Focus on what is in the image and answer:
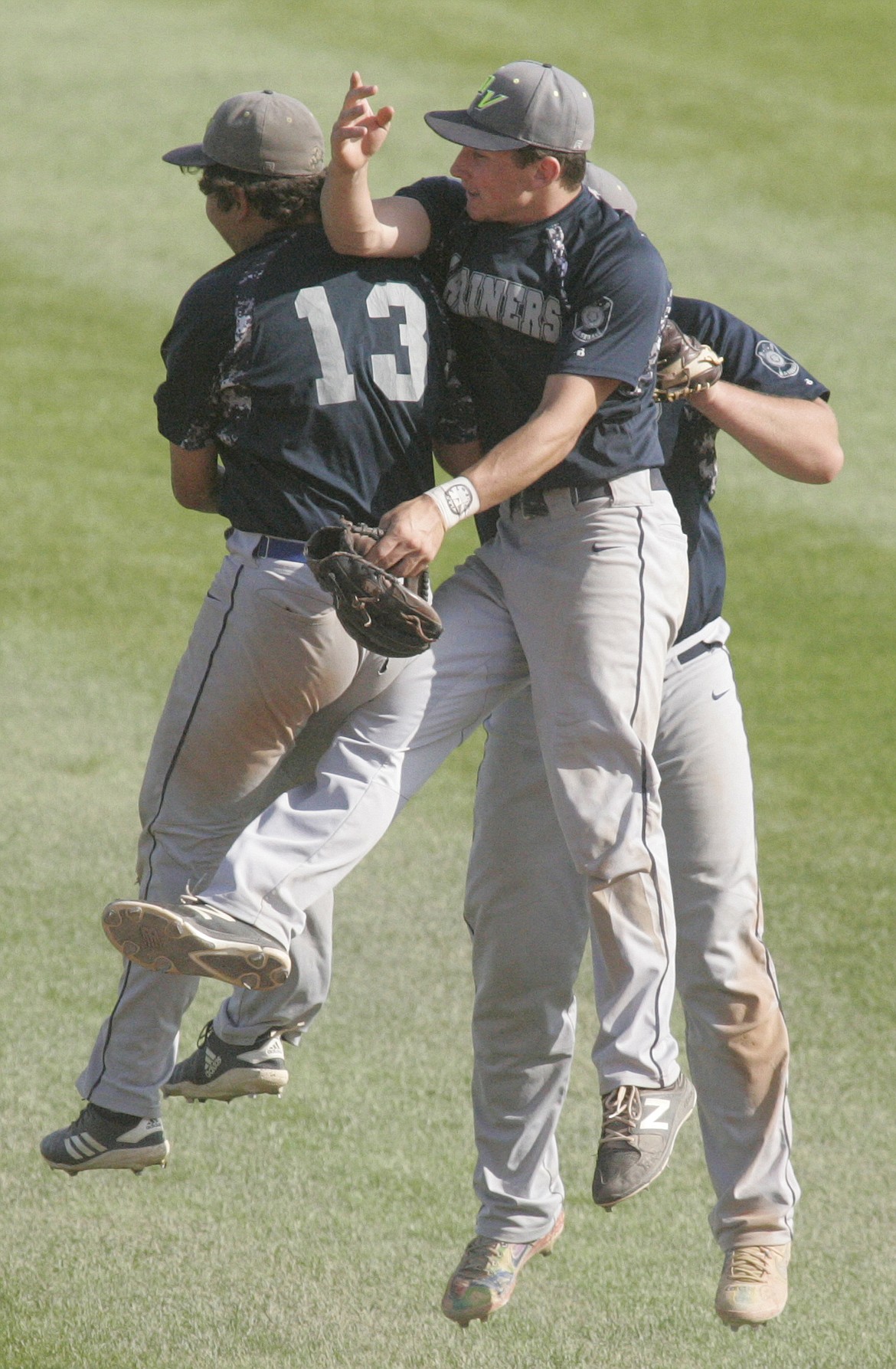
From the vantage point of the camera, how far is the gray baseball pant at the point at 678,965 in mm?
4957

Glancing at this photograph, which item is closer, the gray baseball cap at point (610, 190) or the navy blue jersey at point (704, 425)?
the gray baseball cap at point (610, 190)

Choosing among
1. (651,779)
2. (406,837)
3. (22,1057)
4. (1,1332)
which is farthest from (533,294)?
(406,837)

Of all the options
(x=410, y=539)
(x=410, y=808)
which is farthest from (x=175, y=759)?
(x=410, y=808)

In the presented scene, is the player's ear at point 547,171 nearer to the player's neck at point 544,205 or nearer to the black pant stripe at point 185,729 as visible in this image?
the player's neck at point 544,205

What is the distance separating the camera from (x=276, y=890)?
4301mm

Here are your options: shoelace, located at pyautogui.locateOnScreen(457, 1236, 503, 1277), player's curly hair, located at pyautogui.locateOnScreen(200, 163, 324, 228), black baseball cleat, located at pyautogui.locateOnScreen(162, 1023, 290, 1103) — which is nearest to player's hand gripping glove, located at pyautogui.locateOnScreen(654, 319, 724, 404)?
player's curly hair, located at pyautogui.locateOnScreen(200, 163, 324, 228)

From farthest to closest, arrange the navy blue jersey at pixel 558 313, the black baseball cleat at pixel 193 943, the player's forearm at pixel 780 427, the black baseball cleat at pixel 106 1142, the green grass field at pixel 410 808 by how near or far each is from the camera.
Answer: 1. the green grass field at pixel 410 808
2. the black baseball cleat at pixel 106 1142
3. the player's forearm at pixel 780 427
4. the navy blue jersey at pixel 558 313
5. the black baseball cleat at pixel 193 943

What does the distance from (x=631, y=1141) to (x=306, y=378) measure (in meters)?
2.03

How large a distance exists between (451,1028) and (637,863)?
347 centimetres

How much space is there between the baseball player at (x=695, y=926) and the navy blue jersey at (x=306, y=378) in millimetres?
798

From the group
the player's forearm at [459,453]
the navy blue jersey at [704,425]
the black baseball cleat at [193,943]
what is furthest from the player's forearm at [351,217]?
the black baseball cleat at [193,943]

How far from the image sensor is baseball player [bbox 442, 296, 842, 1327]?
4941mm

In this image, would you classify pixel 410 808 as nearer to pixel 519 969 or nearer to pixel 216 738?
pixel 519 969

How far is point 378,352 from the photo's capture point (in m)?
4.55
